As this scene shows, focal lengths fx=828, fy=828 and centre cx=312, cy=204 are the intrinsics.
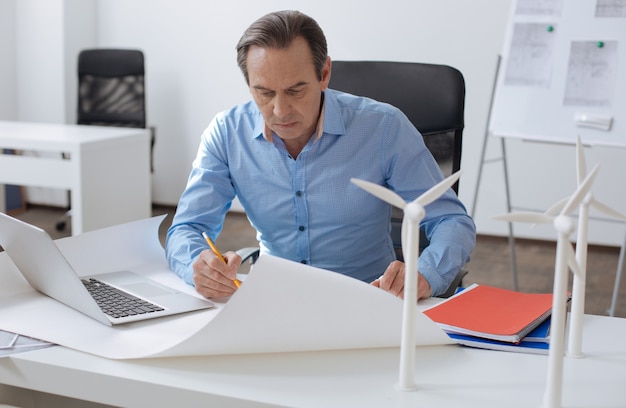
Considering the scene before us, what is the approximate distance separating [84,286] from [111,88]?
12.8 feet

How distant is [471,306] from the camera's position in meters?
1.34

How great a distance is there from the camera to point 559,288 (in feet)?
3.06

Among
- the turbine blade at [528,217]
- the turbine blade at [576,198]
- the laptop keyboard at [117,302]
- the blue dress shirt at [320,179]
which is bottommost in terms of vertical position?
the laptop keyboard at [117,302]

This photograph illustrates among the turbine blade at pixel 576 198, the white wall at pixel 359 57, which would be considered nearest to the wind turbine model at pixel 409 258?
the turbine blade at pixel 576 198

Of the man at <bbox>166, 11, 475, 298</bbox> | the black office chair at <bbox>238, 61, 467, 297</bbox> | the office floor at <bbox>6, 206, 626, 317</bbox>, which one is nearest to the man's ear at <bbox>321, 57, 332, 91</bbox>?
the man at <bbox>166, 11, 475, 298</bbox>

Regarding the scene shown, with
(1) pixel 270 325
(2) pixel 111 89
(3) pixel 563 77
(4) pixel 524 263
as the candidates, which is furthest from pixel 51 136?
(1) pixel 270 325

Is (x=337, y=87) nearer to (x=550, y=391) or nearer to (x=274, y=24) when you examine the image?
(x=274, y=24)

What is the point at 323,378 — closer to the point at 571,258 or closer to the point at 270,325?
the point at 270,325

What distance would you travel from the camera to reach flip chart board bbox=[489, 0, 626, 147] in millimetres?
3275

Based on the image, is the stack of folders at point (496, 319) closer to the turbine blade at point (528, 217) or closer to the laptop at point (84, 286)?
the turbine blade at point (528, 217)

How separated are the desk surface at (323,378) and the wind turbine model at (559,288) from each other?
0.17 ft

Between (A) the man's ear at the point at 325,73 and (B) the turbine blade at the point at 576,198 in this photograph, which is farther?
(A) the man's ear at the point at 325,73

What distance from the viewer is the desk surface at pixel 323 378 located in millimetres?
1015

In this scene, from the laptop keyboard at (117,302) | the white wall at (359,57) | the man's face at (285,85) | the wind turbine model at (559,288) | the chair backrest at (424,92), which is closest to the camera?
the wind turbine model at (559,288)
